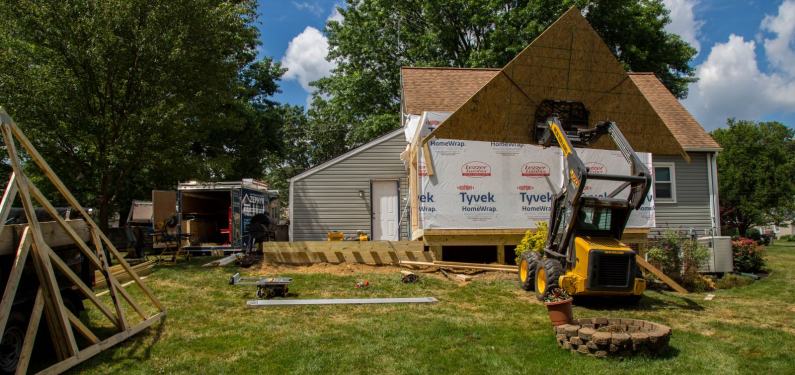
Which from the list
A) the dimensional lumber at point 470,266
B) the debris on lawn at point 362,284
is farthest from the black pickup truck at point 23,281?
the dimensional lumber at point 470,266

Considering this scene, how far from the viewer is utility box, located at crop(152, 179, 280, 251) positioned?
55.5ft

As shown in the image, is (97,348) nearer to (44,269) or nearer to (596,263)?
(44,269)

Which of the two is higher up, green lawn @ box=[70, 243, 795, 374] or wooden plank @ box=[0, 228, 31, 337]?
wooden plank @ box=[0, 228, 31, 337]

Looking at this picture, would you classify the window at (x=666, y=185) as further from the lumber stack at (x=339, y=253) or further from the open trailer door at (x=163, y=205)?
the open trailer door at (x=163, y=205)

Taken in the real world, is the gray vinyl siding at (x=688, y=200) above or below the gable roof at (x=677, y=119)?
below

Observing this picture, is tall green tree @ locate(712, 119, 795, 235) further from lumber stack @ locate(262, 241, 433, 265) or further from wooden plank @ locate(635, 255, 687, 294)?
lumber stack @ locate(262, 241, 433, 265)

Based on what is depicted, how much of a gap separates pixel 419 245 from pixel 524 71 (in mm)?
4868

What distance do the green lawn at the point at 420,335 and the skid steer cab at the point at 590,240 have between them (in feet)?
1.56

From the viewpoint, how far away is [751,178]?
1361 inches

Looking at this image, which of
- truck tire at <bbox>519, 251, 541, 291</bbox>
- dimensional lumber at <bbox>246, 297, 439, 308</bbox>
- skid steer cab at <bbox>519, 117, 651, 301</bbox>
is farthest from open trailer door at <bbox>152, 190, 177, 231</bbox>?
skid steer cab at <bbox>519, 117, 651, 301</bbox>

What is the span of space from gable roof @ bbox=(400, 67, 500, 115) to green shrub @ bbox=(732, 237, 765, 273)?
893 centimetres

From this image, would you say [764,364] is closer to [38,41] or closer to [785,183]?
[38,41]

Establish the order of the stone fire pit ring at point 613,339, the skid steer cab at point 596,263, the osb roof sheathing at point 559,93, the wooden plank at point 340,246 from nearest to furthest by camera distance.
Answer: the stone fire pit ring at point 613,339 → the skid steer cab at point 596,263 → the osb roof sheathing at point 559,93 → the wooden plank at point 340,246

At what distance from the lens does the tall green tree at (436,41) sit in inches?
1123
